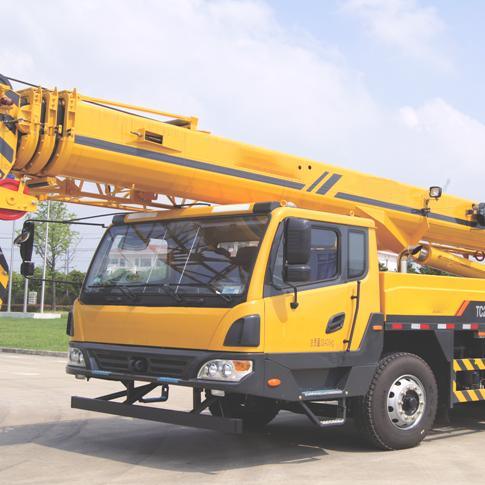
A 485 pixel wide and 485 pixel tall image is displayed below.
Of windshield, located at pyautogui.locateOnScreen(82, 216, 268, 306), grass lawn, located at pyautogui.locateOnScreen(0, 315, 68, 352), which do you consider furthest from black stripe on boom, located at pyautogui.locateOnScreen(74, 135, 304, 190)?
grass lawn, located at pyautogui.locateOnScreen(0, 315, 68, 352)

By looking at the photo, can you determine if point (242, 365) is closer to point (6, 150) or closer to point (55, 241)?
point (6, 150)

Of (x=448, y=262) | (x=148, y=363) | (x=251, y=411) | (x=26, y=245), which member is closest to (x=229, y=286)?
(x=148, y=363)

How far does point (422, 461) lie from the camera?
24.5 feet

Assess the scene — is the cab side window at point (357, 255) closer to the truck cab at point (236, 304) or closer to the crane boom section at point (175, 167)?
the truck cab at point (236, 304)

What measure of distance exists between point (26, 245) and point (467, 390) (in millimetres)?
5098

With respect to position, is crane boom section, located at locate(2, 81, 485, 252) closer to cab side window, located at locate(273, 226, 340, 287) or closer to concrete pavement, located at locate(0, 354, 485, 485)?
cab side window, located at locate(273, 226, 340, 287)

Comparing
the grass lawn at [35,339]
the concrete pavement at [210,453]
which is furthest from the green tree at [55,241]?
the concrete pavement at [210,453]

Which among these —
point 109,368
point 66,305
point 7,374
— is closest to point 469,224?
point 109,368

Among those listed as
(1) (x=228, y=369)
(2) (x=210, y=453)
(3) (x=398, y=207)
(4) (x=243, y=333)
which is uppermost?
(3) (x=398, y=207)

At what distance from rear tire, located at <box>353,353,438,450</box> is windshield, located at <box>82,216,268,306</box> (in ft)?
6.33

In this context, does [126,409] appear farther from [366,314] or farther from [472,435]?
[472,435]

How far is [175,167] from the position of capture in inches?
305

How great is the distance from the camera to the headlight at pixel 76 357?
777 centimetres

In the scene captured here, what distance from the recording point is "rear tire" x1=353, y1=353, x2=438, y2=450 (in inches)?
303
